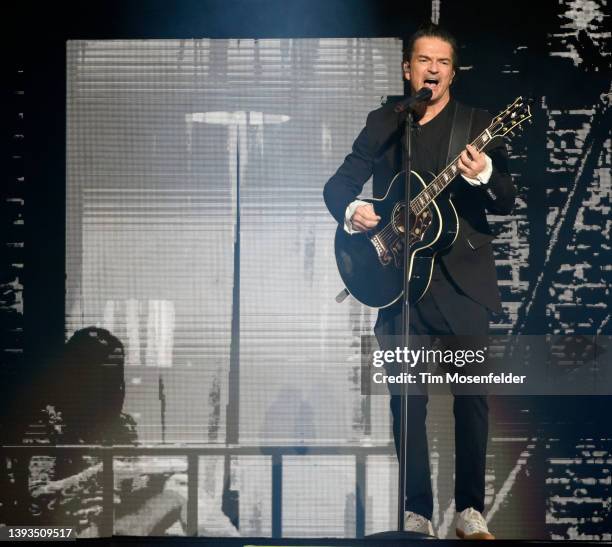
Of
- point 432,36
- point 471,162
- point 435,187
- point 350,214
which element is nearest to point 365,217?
point 350,214

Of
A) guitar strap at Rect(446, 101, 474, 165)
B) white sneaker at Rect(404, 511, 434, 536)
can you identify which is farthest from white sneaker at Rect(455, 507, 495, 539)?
guitar strap at Rect(446, 101, 474, 165)

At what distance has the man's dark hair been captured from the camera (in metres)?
4.21

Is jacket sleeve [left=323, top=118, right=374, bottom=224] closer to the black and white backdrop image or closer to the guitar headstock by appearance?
the black and white backdrop image

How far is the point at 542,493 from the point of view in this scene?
418cm

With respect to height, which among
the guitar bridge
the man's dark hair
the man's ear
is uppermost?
the man's dark hair

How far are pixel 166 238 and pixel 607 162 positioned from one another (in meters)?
1.85

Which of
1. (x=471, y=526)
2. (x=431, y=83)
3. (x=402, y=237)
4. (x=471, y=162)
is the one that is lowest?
(x=471, y=526)

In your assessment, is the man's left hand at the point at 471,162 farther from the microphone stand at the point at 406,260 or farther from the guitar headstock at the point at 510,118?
the microphone stand at the point at 406,260

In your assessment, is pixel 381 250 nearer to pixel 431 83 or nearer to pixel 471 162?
pixel 471 162

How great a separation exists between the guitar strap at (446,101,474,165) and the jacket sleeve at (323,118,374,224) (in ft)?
1.09

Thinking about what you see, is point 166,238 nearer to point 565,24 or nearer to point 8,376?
point 8,376

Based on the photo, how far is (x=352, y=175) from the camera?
4227 millimetres

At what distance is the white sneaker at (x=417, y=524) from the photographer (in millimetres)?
4137

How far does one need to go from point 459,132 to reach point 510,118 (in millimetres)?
211
